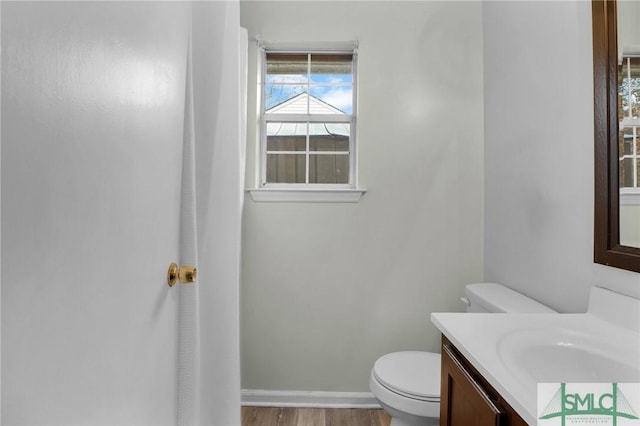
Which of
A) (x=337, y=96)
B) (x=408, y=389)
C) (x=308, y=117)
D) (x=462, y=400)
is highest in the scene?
(x=337, y=96)

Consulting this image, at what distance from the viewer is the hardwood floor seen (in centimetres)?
193

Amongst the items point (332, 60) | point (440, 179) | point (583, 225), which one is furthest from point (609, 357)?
point (332, 60)

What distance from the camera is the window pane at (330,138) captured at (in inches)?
85.9

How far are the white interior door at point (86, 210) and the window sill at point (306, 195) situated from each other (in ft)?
3.94

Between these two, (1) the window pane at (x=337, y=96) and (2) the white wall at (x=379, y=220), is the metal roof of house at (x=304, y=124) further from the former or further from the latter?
(2) the white wall at (x=379, y=220)

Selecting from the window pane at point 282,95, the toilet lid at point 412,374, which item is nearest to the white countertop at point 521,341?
the toilet lid at point 412,374

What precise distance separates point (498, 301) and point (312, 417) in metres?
1.19

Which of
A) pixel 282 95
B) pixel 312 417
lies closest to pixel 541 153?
pixel 282 95

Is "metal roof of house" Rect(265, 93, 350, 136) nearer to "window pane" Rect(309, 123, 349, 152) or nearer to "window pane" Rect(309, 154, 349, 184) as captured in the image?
"window pane" Rect(309, 123, 349, 152)

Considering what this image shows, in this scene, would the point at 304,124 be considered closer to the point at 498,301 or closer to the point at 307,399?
the point at 498,301

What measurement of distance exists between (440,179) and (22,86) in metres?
1.96

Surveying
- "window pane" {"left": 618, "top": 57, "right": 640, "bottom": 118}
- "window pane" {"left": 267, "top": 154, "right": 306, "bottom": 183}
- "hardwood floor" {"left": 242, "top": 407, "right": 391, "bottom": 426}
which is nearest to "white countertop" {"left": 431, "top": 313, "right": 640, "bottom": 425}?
"window pane" {"left": 618, "top": 57, "right": 640, "bottom": 118}

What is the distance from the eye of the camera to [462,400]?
940 mm

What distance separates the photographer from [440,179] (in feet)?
6.79
